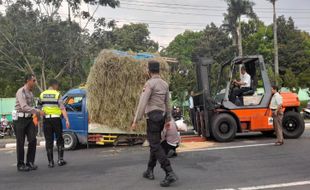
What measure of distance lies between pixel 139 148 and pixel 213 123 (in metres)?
2.24

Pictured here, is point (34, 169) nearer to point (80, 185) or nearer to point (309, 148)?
point (80, 185)

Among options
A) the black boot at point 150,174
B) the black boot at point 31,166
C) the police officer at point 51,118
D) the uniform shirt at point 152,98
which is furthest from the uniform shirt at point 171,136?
the black boot at point 31,166

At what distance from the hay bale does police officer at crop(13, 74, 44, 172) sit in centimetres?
251

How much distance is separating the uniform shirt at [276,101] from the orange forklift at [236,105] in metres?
0.60

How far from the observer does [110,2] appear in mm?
17547

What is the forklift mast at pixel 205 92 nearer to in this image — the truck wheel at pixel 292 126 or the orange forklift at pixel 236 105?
the orange forklift at pixel 236 105

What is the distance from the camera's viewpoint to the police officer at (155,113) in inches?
245

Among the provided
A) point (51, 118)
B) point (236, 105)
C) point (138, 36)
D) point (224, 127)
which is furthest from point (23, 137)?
point (138, 36)

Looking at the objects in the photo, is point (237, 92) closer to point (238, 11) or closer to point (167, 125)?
point (167, 125)

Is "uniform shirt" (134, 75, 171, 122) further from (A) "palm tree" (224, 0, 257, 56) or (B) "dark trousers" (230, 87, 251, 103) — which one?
(A) "palm tree" (224, 0, 257, 56)

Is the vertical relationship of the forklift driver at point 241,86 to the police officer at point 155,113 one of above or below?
above

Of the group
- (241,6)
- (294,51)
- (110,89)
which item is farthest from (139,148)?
(294,51)

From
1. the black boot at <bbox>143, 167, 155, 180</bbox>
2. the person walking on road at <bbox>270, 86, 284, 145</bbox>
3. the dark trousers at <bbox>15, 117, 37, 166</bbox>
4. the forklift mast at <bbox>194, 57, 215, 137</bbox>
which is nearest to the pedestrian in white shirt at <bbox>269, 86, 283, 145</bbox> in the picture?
the person walking on road at <bbox>270, 86, 284, 145</bbox>

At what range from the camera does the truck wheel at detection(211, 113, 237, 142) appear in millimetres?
11016
